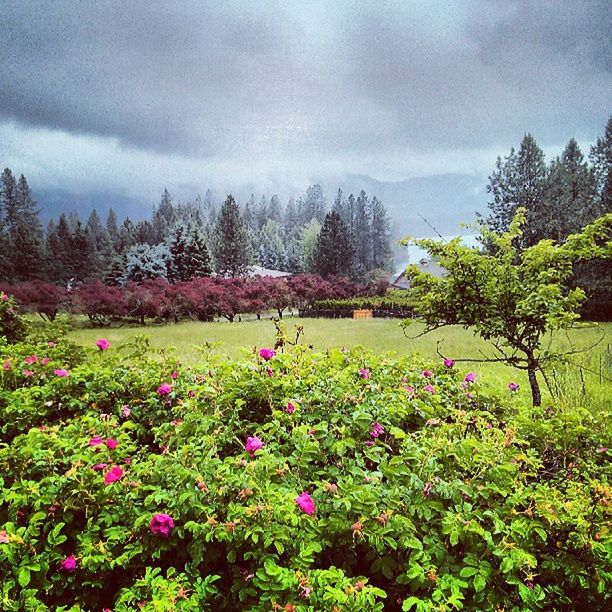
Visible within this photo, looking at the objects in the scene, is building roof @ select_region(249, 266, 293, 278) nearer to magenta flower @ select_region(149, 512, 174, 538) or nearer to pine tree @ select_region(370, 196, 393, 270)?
pine tree @ select_region(370, 196, 393, 270)

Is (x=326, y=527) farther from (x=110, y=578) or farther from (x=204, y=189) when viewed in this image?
(x=204, y=189)

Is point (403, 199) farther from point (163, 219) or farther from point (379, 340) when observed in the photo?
point (163, 219)

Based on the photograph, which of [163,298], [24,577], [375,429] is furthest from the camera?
[163,298]

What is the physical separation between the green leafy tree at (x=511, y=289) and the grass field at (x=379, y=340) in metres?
0.65

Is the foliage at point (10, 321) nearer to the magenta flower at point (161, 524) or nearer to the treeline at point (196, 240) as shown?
the treeline at point (196, 240)

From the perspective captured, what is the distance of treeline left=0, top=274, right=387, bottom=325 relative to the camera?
3.99 meters

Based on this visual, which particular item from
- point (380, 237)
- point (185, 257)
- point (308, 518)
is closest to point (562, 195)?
point (380, 237)

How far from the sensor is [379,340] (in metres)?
4.18

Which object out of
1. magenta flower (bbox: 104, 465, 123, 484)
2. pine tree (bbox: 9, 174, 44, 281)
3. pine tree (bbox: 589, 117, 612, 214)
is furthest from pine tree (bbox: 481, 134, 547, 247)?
pine tree (bbox: 9, 174, 44, 281)

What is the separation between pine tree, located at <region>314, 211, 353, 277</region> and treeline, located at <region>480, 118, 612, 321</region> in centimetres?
122

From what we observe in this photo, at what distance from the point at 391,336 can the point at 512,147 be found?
6.14ft

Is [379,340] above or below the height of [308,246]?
below

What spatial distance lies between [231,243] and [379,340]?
160 centimetres

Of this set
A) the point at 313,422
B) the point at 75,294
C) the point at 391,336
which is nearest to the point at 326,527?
the point at 313,422
